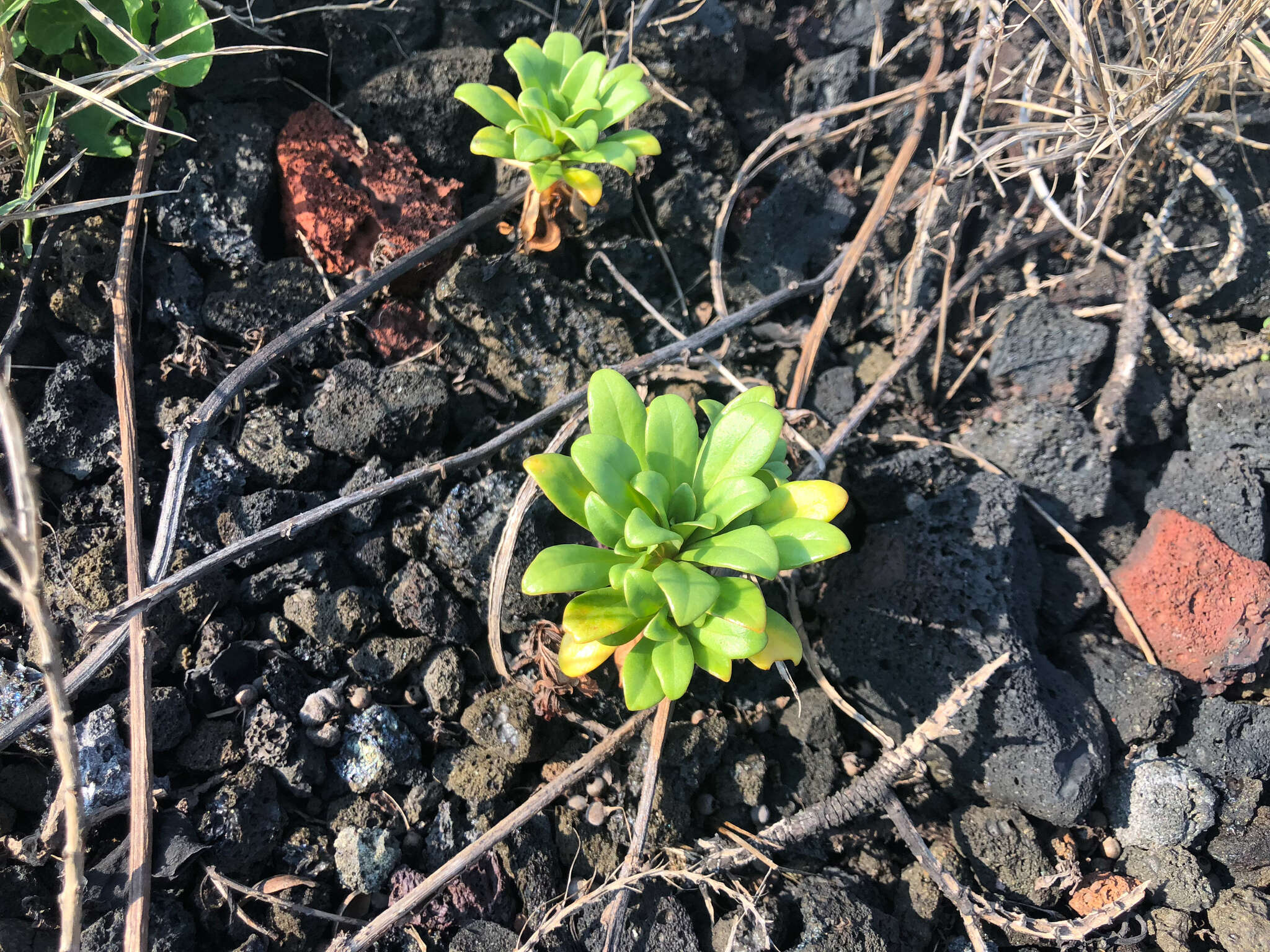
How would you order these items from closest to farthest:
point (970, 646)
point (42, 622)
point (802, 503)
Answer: point (42, 622) < point (802, 503) < point (970, 646)

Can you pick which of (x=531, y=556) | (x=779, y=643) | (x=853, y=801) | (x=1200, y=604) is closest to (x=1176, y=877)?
(x=1200, y=604)

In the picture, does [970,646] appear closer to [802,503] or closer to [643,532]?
[802,503]

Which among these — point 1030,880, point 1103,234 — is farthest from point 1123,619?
point 1103,234

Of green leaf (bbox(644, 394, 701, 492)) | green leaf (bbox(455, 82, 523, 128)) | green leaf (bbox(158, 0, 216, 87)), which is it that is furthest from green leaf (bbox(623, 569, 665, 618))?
green leaf (bbox(158, 0, 216, 87))

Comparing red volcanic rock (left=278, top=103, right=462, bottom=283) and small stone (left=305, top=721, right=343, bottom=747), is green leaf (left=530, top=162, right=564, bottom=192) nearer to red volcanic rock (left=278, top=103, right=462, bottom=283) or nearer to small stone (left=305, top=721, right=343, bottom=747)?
red volcanic rock (left=278, top=103, right=462, bottom=283)

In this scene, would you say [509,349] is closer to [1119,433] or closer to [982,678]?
[982,678]

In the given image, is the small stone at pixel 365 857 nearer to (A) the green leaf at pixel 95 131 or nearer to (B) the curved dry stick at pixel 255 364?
(B) the curved dry stick at pixel 255 364
